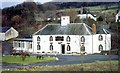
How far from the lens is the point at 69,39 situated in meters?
3.90

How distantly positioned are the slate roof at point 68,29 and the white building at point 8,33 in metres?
0.31

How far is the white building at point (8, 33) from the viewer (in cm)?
387

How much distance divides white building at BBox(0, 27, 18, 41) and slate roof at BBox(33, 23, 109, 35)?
31 centimetres

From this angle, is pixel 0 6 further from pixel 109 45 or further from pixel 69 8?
pixel 109 45

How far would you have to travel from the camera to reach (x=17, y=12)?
12.8 ft

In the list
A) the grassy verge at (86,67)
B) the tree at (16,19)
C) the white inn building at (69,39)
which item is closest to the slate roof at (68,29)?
the white inn building at (69,39)

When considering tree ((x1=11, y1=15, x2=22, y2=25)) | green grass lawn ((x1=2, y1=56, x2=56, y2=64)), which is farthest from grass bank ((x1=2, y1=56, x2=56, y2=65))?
tree ((x1=11, y1=15, x2=22, y2=25))

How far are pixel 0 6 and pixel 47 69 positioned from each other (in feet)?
3.67

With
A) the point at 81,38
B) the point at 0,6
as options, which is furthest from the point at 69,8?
the point at 0,6

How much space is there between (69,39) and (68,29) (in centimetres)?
15

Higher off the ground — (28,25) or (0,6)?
(0,6)

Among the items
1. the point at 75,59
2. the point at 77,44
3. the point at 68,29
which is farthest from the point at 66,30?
the point at 75,59

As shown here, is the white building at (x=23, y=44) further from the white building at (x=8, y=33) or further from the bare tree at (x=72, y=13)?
the bare tree at (x=72, y=13)

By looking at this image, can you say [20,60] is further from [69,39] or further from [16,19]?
[69,39]
